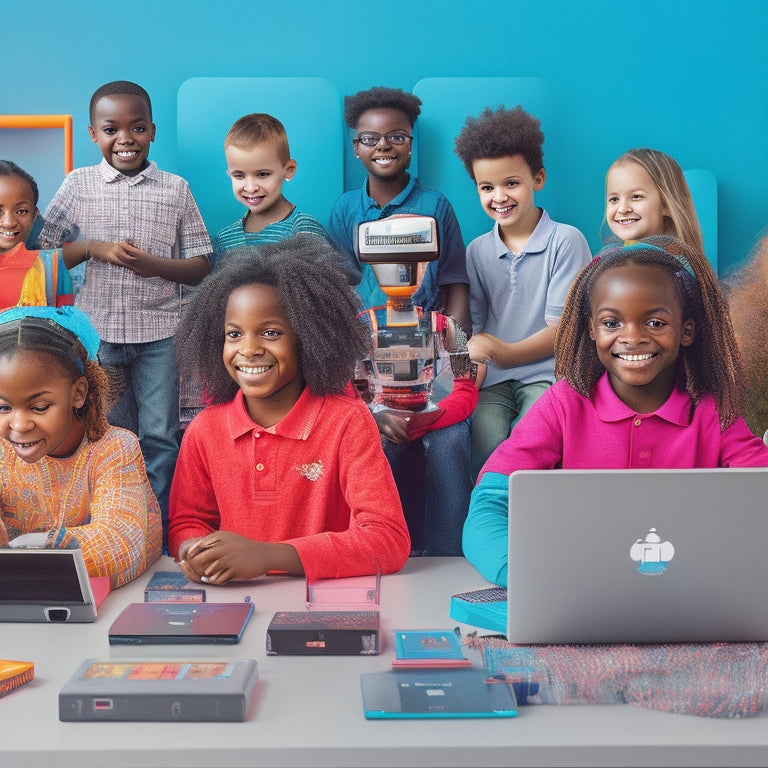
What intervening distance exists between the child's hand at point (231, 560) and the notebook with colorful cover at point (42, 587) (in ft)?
0.66

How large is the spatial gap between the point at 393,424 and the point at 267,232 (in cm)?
118

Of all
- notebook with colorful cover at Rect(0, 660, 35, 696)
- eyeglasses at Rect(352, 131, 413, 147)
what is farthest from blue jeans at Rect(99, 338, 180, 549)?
notebook with colorful cover at Rect(0, 660, 35, 696)

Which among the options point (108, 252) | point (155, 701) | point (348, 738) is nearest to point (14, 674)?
point (155, 701)

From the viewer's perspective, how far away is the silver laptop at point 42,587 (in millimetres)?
1277

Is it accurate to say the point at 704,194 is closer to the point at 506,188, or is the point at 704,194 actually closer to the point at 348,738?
the point at 506,188

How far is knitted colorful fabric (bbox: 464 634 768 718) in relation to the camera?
39.0 inches

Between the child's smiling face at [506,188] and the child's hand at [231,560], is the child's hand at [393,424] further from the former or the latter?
the child's smiling face at [506,188]

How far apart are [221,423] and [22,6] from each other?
2.51 metres

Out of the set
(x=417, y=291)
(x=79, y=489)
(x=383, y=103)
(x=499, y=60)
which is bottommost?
(x=79, y=489)

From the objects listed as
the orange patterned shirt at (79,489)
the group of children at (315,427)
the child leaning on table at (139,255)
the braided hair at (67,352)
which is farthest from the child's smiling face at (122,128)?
the orange patterned shirt at (79,489)

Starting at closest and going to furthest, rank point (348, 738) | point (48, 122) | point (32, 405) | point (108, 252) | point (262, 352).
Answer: point (348, 738) → point (32, 405) → point (262, 352) → point (108, 252) → point (48, 122)

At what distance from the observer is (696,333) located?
5.53 ft

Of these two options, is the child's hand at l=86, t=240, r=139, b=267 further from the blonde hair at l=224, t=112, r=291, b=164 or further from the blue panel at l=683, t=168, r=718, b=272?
the blue panel at l=683, t=168, r=718, b=272

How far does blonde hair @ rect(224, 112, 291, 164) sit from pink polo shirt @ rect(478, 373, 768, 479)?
1.78m
